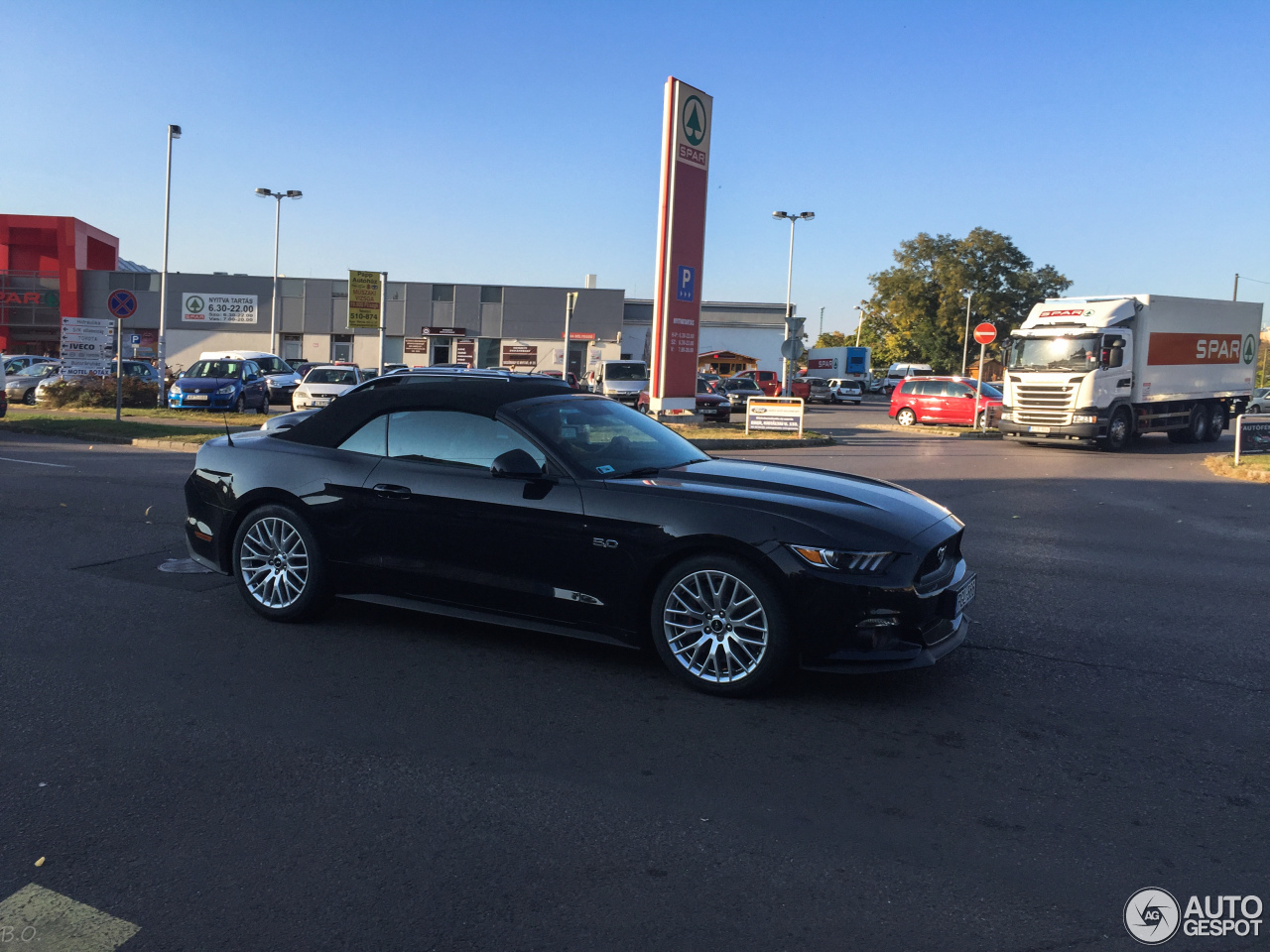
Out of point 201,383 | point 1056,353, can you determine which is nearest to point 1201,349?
point 1056,353

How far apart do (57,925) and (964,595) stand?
4134 mm

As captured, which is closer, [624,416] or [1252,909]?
[1252,909]

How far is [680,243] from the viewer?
25.8 metres

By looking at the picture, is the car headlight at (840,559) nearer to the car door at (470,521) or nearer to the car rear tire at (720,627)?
the car rear tire at (720,627)

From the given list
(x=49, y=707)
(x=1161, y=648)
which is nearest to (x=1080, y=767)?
(x=1161, y=648)

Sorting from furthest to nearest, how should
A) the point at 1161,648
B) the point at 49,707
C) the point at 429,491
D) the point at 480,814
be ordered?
the point at 1161,648
the point at 429,491
the point at 49,707
the point at 480,814

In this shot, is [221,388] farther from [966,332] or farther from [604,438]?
[966,332]

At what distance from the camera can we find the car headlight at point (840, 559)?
4.79m

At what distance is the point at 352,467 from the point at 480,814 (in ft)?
9.49

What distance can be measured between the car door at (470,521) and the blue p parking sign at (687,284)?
20511 millimetres

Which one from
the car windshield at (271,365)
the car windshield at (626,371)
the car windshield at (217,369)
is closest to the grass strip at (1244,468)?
the car windshield at (626,371)

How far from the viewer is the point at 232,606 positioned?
6.57 m

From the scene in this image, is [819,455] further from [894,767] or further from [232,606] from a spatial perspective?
[894,767]

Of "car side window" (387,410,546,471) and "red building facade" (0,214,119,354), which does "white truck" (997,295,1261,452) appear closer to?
"car side window" (387,410,546,471)
